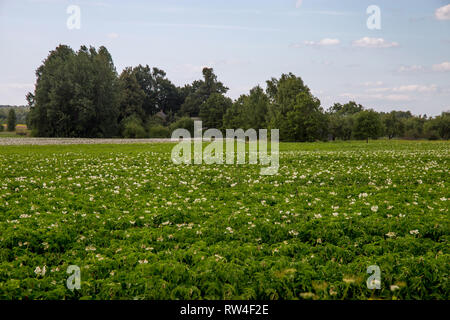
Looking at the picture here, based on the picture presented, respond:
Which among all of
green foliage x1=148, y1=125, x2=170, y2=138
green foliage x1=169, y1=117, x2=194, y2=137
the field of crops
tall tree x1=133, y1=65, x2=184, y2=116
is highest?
tall tree x1=133, y1=65, x2=184, y2=116

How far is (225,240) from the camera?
6.89m

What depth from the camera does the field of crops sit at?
491 cm

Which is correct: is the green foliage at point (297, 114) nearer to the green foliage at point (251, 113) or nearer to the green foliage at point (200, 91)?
the green foliage at point (251, 113)

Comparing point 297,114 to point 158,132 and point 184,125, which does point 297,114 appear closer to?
point 184,125

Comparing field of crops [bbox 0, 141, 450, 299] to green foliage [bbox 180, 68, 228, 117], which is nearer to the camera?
field of crops [bbox 0, 141, 450, 299]

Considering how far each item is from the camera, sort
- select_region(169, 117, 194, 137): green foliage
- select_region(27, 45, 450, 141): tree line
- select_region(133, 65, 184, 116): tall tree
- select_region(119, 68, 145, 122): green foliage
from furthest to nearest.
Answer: select_region(133, 65, 184, 116): tall tree → select_region(119, 68, 145, 122): green foliage → select_region(169, 117, 194, 137): green foliage → select_region(27, 45, 450, 141): tree line

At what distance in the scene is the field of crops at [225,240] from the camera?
16.1 ft

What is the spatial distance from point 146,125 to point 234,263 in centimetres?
8373

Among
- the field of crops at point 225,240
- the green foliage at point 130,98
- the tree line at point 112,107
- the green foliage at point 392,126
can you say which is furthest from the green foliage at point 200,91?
the field of crops at point 225,240

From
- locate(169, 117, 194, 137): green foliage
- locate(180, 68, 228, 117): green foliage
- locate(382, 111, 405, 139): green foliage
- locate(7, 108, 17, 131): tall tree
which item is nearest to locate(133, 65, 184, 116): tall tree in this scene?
locate(180, 68, 228, 117): green foliage

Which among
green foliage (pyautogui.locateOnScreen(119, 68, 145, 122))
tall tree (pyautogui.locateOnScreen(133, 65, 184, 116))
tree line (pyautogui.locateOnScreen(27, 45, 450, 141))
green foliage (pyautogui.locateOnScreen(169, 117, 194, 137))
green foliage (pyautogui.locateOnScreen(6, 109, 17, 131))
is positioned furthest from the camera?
tall tree (pyautogui.locateOnScreen(133, 65, 184, 116))

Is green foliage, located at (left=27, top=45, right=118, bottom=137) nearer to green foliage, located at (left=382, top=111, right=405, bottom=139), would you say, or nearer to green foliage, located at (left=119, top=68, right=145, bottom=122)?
green foliage, located at (left=119, top=68, right=145, bottom=122)

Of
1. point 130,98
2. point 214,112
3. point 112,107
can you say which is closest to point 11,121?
point 130,98

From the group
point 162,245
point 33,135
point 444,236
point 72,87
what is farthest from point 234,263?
point 33,135
